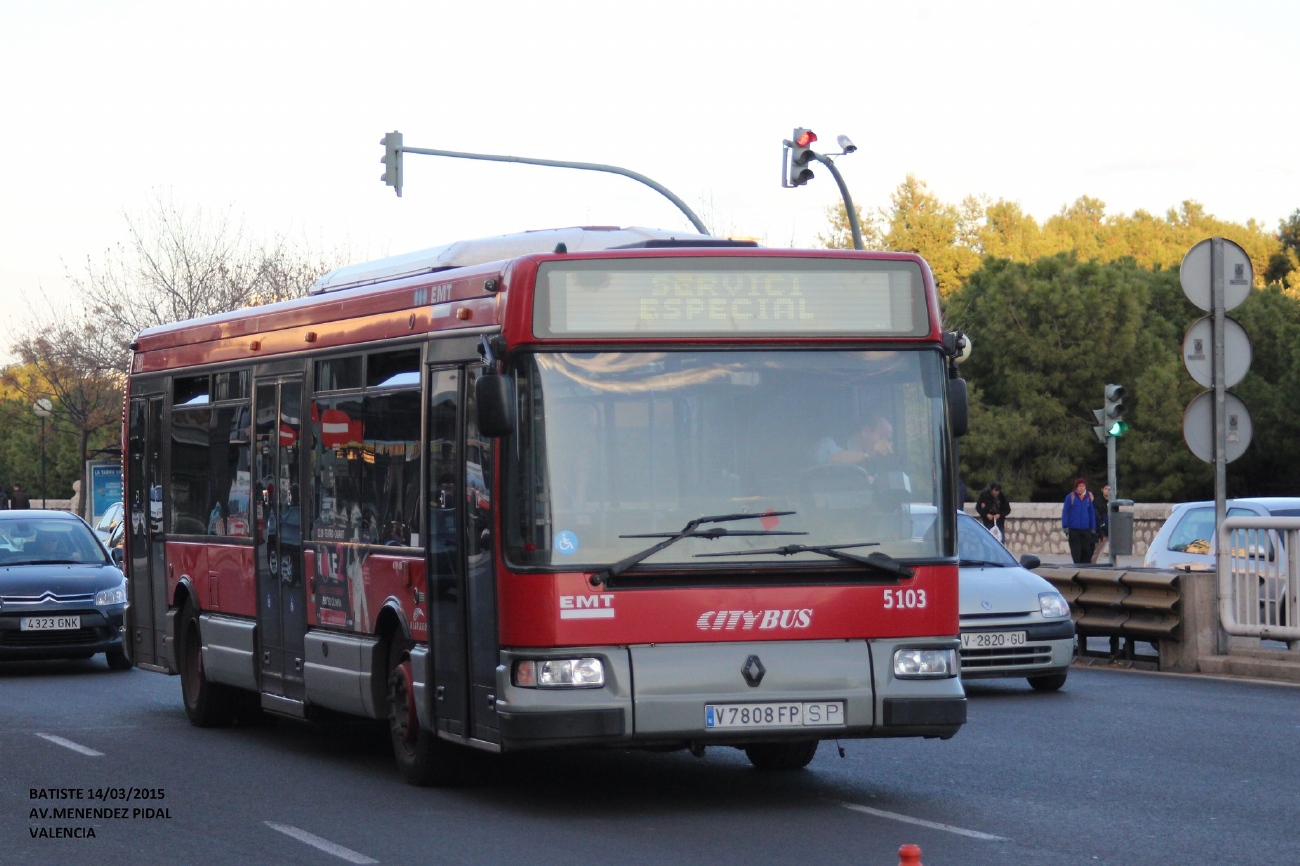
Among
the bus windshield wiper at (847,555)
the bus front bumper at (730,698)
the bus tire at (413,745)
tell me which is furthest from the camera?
the bus tire at (413,745)

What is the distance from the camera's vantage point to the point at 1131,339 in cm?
5603

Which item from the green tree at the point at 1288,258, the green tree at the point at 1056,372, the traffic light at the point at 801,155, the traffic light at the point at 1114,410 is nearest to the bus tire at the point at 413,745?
the traffic light at the point at 801,155

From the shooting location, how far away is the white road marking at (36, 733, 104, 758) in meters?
12.4

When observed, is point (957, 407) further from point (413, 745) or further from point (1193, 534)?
point (1193, 534)

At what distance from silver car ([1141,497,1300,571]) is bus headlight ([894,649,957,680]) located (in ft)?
37.4

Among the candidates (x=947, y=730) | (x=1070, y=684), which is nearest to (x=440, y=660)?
(x=947, y=730)

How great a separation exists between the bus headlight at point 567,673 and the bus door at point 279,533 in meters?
3.39

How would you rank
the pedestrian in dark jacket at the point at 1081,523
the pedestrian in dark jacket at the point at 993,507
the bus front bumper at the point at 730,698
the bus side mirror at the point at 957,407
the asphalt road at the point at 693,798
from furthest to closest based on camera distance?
the pedestrian in dark jacket at the point at 993,507 < the pedestrian in dark jacket at the point at 1081,523 < the bus side mirror at the point at 957,407 < the bus front bumper at the point at 730,698 < the asphalt road at the point at 693,798

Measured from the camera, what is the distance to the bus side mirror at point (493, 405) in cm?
908

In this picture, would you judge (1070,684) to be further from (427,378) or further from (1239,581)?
(427,378)

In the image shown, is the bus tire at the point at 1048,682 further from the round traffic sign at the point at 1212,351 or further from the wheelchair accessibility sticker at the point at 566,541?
the wheelchair accessibility sticker at the point at 566,541

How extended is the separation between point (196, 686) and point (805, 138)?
14.2 m

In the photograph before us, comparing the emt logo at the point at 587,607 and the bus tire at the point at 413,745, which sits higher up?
the emt logo at the point at 587,607

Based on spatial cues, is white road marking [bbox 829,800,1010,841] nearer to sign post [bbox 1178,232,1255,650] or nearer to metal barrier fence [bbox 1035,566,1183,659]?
metal barrier fence [bbox 1035,566,1183,659]
